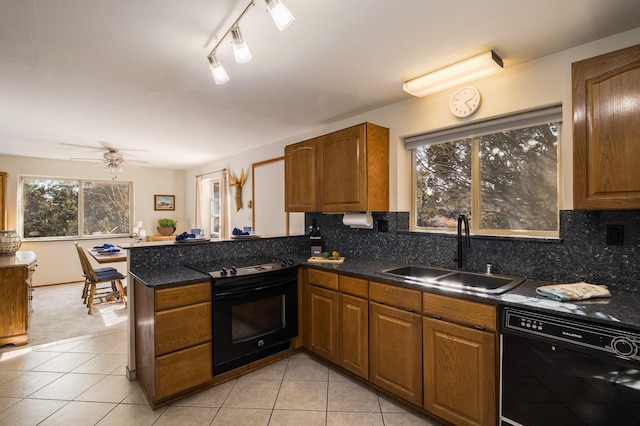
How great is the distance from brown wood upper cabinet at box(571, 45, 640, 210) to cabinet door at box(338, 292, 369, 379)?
149cm

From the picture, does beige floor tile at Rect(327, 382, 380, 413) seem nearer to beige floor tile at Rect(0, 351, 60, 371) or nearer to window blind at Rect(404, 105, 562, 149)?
window blind at Rect(404, 105, 562, 149)

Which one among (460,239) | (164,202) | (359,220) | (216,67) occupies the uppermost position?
(216,67)

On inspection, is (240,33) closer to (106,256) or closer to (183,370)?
(183,370)

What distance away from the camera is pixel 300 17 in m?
1.60

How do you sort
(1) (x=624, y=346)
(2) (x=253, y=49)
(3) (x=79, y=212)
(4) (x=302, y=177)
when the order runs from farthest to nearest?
(3) (x=79, y=212) → (4) (x=302, y=177) → (2) (x=253, y=49) → (1) (x=624, y=346)

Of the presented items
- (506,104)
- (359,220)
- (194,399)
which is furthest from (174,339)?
(506,104)

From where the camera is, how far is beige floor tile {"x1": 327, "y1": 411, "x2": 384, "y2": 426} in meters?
1.91

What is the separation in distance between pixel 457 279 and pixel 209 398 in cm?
199

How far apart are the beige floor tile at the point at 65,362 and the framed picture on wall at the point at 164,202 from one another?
432cm

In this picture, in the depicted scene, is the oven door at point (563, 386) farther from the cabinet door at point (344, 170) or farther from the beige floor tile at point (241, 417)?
the cabinet door at point (344, 170)

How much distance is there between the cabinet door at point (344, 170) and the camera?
8.75 feet

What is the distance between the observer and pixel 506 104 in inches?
84.7

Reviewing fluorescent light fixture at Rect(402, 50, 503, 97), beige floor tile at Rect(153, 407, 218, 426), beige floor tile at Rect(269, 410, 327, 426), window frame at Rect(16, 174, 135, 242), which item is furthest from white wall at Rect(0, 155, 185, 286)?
fluorescent light fixture at Rect(402, 50, 503, 97)

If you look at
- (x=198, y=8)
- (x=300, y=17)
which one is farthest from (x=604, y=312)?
(x=198, y=8)
